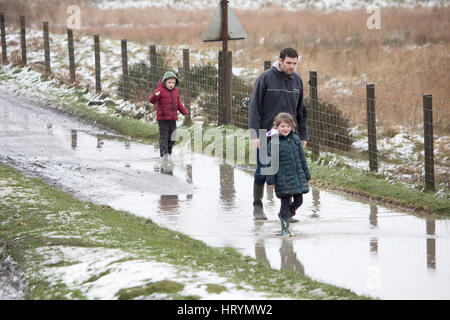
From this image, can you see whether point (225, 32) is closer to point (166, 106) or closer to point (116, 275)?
point (166, 106)

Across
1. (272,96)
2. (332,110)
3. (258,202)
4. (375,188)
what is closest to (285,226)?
(258,202)

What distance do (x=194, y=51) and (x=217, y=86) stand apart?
9.43m

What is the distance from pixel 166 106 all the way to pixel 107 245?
5804mm

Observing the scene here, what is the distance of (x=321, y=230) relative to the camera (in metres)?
8.45

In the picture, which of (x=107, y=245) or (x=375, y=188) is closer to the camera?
(x=107, y=245)

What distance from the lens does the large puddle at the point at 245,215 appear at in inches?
272

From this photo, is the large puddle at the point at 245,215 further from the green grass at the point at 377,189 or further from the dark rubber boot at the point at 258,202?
the green grass at the point at 377,189

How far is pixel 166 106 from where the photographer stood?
A: 12.9m

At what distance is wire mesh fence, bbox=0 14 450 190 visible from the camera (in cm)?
1293

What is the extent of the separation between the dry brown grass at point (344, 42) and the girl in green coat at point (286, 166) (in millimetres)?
9034

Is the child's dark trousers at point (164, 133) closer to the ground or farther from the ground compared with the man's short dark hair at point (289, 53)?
closer to the ground

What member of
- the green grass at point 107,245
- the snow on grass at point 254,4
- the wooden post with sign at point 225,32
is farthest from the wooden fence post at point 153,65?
the snow on grass at point 254,4

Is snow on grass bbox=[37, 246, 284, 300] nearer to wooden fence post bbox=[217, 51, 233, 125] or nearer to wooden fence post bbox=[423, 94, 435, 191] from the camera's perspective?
wooden fence post bbox=[423, 94, 435, 191]

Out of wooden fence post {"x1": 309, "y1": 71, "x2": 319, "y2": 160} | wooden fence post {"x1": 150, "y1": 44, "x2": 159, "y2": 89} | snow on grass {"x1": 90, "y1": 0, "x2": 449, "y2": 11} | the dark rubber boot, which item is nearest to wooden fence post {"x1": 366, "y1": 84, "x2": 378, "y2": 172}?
wooden fence post {"x1": 309, "y1": 71, "x2": 319, "y2": 160}
